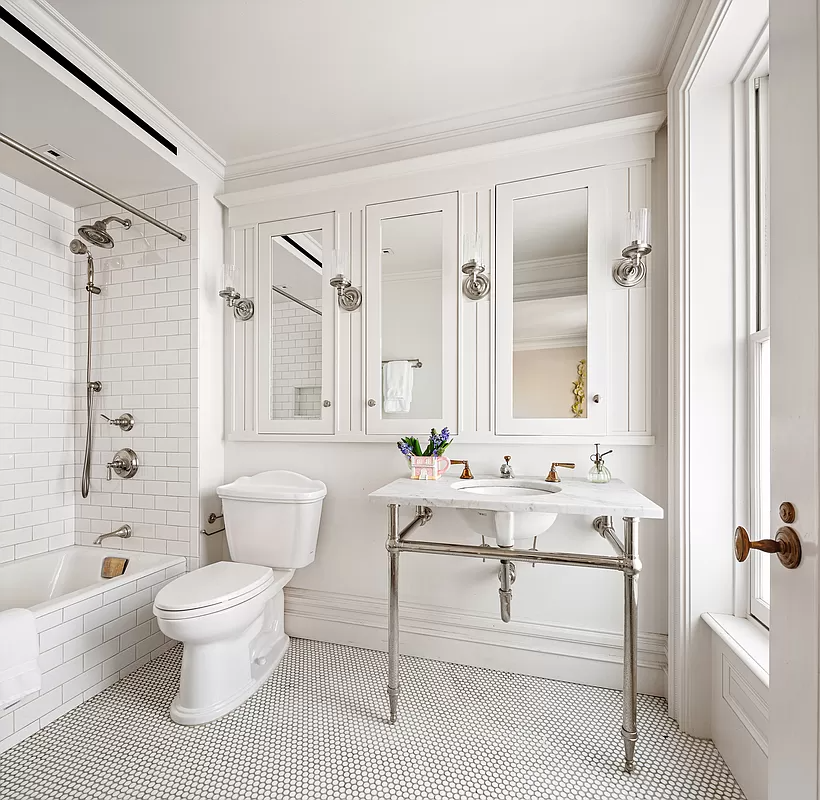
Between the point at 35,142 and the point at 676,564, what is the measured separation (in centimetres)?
305

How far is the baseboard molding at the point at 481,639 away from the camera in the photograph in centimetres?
192

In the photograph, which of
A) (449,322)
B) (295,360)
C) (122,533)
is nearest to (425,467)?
(449,322)

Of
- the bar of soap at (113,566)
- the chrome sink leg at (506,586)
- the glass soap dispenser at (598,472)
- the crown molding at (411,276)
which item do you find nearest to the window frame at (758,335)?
the glass soap dispenser at (598,472)

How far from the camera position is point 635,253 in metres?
1.80

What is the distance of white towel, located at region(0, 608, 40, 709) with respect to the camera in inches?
58.4

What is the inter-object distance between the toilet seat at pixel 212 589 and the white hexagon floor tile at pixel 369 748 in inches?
16.3

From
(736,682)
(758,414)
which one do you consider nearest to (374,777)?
(736,682)

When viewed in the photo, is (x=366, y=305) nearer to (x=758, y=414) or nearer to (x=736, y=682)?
(x=758, y=414)

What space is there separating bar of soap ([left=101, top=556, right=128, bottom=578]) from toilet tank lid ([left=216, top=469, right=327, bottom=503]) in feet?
2.24

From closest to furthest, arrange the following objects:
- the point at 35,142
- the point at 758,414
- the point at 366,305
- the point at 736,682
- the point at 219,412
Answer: the point at 736,682 → the point at 758,414 → the point at 35,142 → the point at 366,305 → the point at 219,412

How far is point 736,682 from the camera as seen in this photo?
A: 4.61 feet

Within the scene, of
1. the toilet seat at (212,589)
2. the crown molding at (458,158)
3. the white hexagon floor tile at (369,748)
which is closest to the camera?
the white hexagon floor tile at (369,748)

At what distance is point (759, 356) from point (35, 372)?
3174 millimetres

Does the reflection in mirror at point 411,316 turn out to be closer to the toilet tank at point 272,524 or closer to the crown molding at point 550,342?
the crown molding at point 550,342
